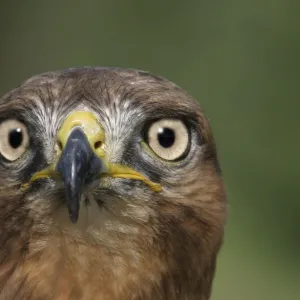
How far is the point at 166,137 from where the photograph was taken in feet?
9.43

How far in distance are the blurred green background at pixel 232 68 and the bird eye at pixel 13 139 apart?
12.8ft

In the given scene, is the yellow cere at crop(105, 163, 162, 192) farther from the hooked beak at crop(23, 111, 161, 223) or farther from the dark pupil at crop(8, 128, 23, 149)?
the dark pupil at crop(8, 128, 23, 149)

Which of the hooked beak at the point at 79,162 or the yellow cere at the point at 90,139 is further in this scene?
the yellow cere at the point at 90,139

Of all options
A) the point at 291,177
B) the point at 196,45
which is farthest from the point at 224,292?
the point at 196,45

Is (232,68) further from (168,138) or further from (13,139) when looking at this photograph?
(13,139)

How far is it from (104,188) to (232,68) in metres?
5.87

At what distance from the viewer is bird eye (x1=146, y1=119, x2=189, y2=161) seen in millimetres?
2855

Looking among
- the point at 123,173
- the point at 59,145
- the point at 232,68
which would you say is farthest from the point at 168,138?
the point at 232,68

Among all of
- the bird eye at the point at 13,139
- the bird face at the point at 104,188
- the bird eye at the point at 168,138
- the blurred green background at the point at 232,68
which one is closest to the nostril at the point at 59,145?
the bird face at the point at 104,188

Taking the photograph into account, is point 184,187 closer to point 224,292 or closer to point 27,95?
point 27,95

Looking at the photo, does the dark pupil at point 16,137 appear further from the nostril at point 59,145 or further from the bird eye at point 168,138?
the bird eye at point 168,138

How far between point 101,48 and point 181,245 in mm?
6206

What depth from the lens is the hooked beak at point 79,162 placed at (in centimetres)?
258

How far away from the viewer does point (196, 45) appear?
8.83 metres
